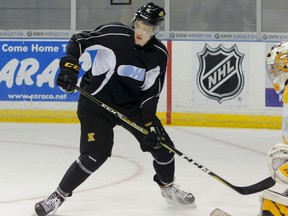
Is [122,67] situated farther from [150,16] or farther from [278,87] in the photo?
[278,87]

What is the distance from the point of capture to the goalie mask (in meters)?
2.59

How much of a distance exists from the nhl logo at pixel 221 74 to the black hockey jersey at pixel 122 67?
337cm

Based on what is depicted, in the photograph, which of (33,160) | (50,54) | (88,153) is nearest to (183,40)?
(50,54)

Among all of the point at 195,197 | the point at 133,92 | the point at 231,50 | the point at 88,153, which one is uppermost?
the point at 231,50

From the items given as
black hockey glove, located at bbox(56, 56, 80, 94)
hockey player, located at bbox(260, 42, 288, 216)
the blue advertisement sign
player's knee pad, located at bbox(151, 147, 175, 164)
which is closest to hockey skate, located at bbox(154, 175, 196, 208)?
player's knee pad, located at bbox(151, 147, 175, 164)

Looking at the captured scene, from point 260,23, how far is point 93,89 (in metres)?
4.04

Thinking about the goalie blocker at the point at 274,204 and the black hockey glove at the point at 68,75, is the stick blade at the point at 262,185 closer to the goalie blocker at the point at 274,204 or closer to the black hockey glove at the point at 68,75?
the goalie blocker at the point at 274,204

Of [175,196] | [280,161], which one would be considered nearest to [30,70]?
[175,196]

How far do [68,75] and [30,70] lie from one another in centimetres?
391

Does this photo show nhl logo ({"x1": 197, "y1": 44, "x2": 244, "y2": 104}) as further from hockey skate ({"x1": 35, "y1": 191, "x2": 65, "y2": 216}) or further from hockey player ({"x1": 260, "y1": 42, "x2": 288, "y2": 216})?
hockey player ({"x1": 260, "y1": 42, "x2": 288, "y2": 216})

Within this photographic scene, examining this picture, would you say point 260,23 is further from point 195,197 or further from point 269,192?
point 269,192

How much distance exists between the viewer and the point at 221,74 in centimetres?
703

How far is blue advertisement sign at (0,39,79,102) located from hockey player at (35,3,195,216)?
3554 millimetres

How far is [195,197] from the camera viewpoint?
4105 mm
